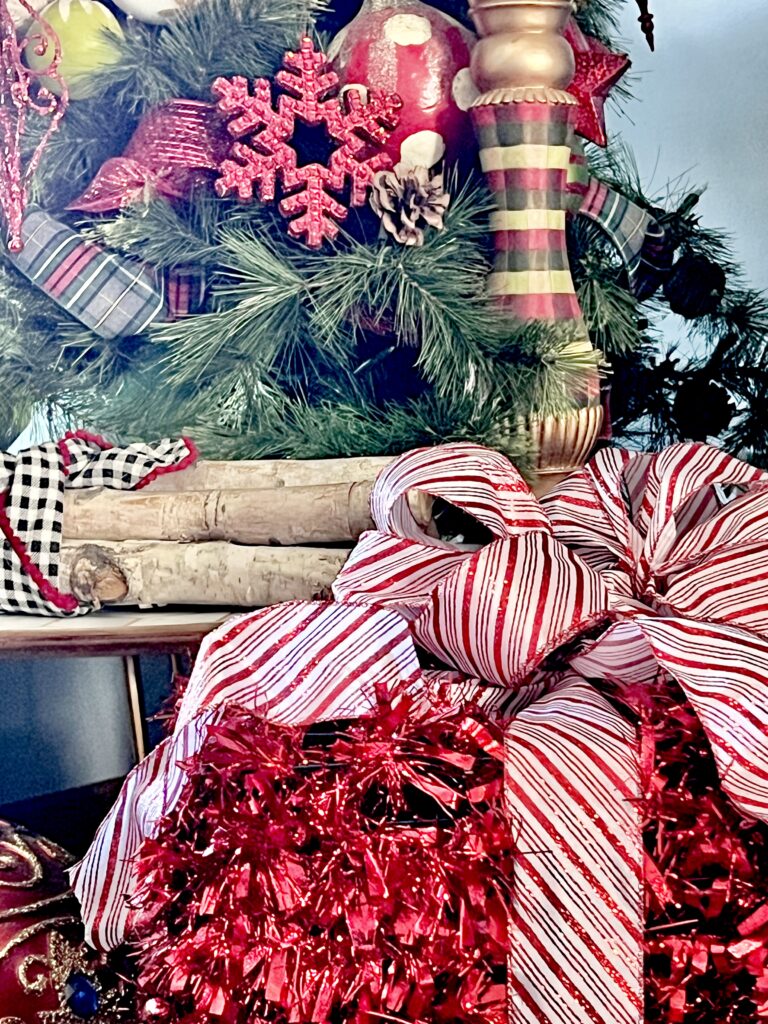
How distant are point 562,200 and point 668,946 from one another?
381mm

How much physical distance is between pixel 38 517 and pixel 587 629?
0.28 meters

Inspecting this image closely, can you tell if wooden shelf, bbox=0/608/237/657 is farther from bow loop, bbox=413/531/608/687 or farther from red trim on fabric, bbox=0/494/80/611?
bow loop, bbox=413/531/608/687

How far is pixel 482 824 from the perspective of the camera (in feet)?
0.96

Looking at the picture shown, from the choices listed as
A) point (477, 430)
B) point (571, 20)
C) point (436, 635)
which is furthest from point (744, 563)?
point (571, 20)

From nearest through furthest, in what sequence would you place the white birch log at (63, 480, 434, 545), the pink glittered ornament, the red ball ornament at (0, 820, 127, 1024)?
the red ball ornament at (0, 820, 127, 1024), the white birch log at (63, 480, 434, 545), the pink glittered ornament

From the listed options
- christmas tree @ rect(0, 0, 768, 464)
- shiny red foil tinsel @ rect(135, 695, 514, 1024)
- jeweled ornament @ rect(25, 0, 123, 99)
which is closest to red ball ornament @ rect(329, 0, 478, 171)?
christmas tree @ rect(0, 0, 768, 464)

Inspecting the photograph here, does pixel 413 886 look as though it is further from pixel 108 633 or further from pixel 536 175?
pixel 536 175

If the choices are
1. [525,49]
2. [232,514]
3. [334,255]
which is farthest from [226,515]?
[525,49]

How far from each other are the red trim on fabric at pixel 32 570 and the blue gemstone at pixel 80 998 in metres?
0.18

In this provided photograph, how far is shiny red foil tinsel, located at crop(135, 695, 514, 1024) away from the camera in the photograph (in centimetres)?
29

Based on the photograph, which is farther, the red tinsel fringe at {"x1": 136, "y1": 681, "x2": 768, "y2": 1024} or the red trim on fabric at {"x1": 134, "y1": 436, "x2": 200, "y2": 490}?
the red trim on fabric at {"x1": 134, "y1": 436, "x2": 200, "y2": 490}

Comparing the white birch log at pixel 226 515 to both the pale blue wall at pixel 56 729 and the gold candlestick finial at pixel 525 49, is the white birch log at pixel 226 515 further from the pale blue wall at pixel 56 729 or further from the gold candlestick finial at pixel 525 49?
the gold candlestick finial at pixel 525 49

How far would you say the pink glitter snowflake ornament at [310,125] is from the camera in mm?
575

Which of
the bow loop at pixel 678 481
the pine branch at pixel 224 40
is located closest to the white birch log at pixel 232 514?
the bow loop at pixel 678 481
